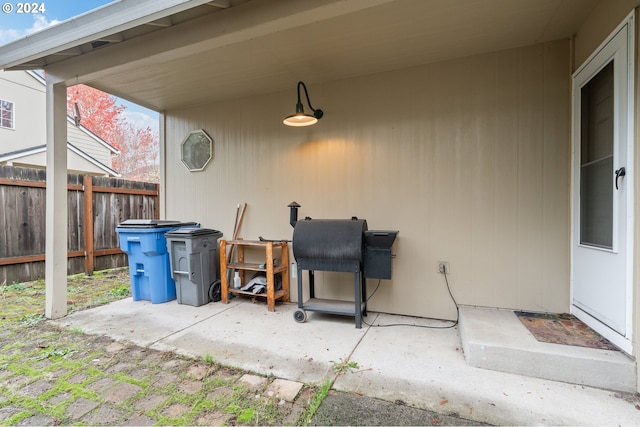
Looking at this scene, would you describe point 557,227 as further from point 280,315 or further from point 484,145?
point 280,315

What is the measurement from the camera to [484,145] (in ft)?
9.97

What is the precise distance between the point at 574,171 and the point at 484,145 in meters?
0.78

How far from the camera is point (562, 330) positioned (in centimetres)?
242

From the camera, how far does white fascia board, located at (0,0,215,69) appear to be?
214 cm

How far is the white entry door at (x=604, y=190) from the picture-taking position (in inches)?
79.0

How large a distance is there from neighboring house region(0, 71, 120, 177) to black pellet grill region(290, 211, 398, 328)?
8.34 meters

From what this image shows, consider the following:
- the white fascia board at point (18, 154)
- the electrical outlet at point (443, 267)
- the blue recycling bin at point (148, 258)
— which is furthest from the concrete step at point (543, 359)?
the white fascia board at point (18, 154)

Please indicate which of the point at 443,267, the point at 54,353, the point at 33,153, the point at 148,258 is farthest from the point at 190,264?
the point at 33,153

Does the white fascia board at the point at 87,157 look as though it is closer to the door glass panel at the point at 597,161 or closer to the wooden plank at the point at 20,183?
the wooden plank at the point at 20,183

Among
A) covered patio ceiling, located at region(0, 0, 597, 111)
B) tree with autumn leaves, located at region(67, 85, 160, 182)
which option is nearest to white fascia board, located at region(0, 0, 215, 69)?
covered patio ceiling, located at region(0, 0, 597, 111)

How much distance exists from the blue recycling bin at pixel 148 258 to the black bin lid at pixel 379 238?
2.70m

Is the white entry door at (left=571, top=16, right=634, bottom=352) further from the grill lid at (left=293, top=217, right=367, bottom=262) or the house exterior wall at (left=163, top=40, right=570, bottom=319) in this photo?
the grill lid at (left=293, top=217, right=367, bottom=262)

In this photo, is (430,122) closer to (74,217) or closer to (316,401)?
(316,401)

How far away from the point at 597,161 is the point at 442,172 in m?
1.22
